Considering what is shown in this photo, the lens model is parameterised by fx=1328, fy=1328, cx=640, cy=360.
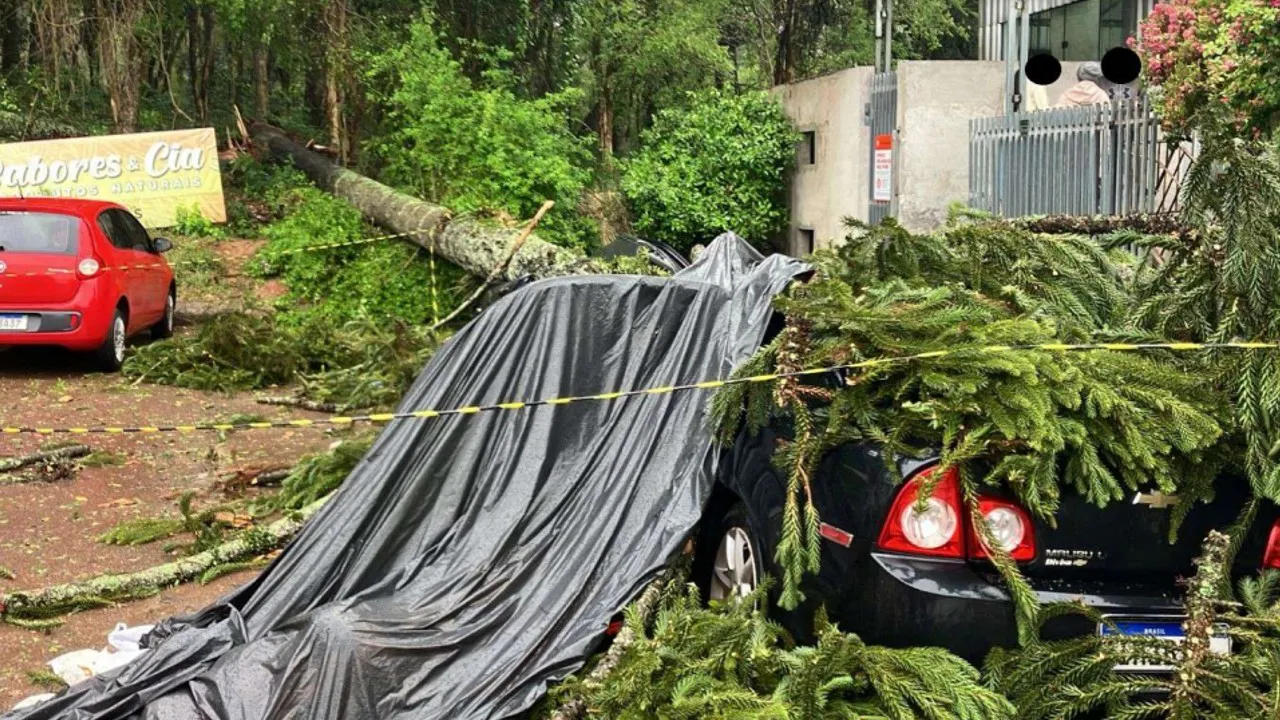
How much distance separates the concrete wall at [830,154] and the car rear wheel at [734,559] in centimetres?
1440

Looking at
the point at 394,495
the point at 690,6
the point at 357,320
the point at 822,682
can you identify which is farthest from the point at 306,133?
the point at 822,682

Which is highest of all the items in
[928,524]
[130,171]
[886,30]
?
[886,30]

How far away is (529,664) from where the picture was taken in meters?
4.29

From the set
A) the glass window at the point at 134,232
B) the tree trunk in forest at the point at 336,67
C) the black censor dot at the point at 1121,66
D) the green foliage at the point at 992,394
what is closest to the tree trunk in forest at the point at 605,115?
the tree trunk in forest at the point at 336,67

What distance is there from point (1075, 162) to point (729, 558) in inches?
385

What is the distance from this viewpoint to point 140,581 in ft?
20.4

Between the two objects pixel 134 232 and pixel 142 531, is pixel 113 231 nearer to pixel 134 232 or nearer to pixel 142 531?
pixel 134 232

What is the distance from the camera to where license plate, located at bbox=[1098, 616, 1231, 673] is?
3527mm

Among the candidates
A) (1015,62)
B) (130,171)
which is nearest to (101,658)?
(130,171)

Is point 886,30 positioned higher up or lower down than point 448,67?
higher up

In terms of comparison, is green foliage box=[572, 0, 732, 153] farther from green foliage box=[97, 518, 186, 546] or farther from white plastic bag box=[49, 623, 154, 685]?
white plastic bag box=[49, 623, 154, 685]

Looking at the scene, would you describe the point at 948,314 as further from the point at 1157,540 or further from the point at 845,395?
the point at 1157,540

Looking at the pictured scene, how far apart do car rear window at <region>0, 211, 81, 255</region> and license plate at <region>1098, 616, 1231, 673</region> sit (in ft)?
35.0

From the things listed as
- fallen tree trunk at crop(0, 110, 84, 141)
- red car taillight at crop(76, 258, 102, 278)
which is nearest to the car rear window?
red car taillight at crop(76, 258, 102, 278)
